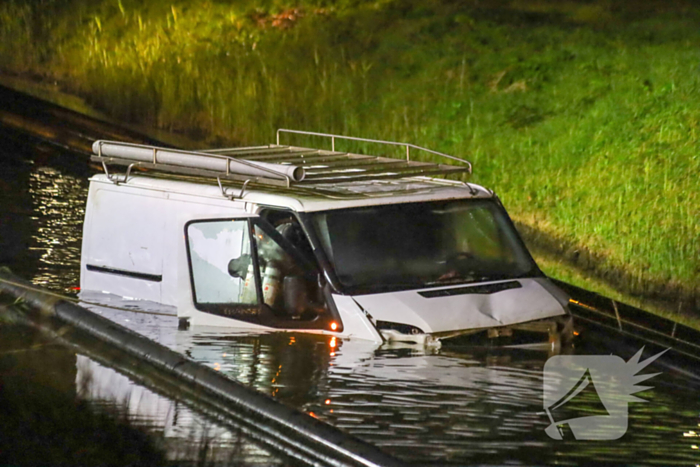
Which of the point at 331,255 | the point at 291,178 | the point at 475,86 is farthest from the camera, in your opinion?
the point at 475,86

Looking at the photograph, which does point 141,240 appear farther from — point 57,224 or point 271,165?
point 57,224

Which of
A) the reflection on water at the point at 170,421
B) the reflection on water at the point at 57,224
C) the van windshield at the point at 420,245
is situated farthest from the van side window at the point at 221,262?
the reflection on water at the point at 57,224

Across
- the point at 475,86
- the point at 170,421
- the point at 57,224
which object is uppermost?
the point at 475,86

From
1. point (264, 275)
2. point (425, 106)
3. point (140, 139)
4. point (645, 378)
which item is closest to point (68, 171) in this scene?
point (140, 139)

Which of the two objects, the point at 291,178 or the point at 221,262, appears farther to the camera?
the point at 221,262

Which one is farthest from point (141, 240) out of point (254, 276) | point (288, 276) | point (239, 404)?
point (239, 404)

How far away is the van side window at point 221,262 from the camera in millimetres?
6512

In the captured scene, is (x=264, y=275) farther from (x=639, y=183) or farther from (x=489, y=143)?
(x=489, y=143)

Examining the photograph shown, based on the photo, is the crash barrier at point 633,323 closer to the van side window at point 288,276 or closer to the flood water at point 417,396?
the flood water at point 417,396

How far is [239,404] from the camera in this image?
558cm

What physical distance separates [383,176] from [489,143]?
7.90 meters

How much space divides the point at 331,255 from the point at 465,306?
0.85m

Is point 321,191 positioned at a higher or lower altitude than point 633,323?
higher

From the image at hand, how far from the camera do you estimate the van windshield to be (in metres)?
6.37
